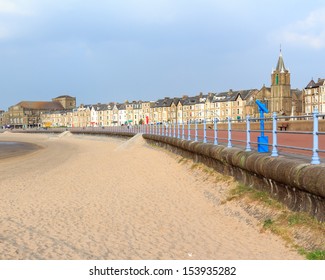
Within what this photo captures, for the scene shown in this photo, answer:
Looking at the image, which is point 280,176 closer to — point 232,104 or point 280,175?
point 280,175

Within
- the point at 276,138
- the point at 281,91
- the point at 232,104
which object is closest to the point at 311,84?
the point at 281,91

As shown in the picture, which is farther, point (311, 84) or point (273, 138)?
point (311, 84)

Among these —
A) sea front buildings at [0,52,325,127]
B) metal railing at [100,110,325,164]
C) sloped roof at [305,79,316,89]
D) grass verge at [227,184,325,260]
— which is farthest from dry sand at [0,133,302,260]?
sloped roof at [305,79,316,89]

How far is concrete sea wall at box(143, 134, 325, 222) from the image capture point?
6.76 m

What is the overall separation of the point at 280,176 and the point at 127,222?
3511mm

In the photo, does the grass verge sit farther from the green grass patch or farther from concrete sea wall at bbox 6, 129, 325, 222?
concrete sea wall at bbox 6, 129, 325, 222

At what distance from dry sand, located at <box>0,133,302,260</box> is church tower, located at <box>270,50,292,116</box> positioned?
107 m

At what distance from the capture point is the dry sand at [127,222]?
22.9 feet

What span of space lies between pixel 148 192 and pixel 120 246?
17.6ft

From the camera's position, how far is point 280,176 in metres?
8.00

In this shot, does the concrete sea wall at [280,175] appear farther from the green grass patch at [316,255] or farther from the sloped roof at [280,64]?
the sloped roof at [280,64]

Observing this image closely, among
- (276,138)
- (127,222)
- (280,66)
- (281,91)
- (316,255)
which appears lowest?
(127,222)

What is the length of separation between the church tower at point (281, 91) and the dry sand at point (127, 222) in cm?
10744
